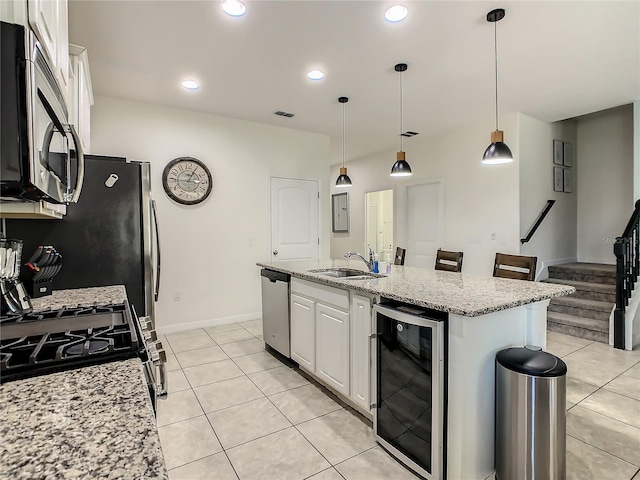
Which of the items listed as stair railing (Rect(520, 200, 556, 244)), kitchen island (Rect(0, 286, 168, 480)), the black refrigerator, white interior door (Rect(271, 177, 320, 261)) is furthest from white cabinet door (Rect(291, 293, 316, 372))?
stair railing (Rect(520, 200, 556, 244))

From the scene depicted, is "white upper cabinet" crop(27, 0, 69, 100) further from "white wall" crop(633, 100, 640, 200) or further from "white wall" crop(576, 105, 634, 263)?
"white wall" crop(576, 105, 634, 263)

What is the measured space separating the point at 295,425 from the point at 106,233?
1.84 meters

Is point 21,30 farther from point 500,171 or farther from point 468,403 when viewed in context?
point 500,171

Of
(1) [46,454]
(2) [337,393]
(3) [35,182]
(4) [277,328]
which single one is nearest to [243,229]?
(4) [277,328]

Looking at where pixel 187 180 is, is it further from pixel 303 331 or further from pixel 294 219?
pixel 303 331

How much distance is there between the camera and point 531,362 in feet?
5.39

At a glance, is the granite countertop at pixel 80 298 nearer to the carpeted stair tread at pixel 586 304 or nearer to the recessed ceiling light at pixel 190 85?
the recessed ceiling light at pixel 190 85

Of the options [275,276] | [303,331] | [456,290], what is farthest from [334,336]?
[275,276]

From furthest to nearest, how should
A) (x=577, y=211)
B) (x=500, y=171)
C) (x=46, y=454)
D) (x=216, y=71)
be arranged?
(x=577, y=211) → (x=500, y=171) → (x=216, y=71) → (x=46, y=454)

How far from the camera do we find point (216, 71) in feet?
10.8

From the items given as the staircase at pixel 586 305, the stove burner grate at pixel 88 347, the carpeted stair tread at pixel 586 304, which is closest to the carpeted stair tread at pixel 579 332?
the staircase at pixel 586 305

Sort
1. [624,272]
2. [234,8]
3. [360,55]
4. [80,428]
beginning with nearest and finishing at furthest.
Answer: [80,428], [234,8], [360,55], [624,272]

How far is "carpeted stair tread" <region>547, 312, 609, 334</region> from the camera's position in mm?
3876

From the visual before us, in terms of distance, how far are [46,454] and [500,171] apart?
17.5 ft
